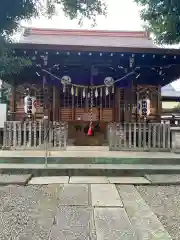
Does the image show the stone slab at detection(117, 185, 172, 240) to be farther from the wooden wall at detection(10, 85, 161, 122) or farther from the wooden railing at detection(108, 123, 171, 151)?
the wooden wall at detection(10, 85, 161, 122)

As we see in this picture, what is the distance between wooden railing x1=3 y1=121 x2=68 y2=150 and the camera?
28.8ft

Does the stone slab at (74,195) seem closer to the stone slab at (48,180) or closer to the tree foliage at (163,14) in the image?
the stone slab at (48,180)

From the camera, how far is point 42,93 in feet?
36.3

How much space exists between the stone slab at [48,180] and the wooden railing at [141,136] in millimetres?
2829

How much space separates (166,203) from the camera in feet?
15.1

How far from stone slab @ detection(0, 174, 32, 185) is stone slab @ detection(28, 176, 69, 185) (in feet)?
0.47

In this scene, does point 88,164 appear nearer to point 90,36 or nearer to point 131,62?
point 131,62

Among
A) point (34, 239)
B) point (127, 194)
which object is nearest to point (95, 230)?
point (34, 239)

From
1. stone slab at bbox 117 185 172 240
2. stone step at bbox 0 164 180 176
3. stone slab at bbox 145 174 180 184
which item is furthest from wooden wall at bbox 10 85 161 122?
stone slab at bbox 117 185 172 240

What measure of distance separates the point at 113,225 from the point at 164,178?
3218 millimetres

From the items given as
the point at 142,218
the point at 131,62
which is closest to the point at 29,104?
the point at 131,62

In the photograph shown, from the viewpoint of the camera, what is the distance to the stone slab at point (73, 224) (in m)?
3.14

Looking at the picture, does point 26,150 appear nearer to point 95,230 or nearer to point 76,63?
point 76,63

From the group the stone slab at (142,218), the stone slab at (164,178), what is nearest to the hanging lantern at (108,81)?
the stone slab at (164,178)
